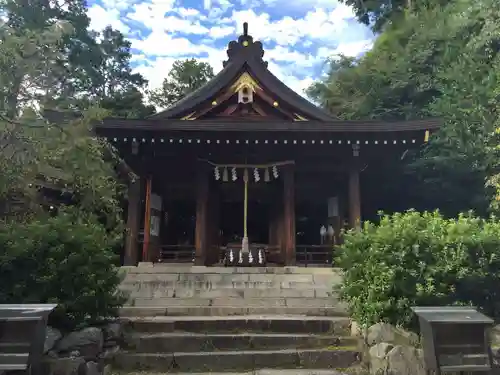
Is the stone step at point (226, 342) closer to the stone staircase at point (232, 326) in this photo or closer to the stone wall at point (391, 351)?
the stone staircase at point (232, 326)

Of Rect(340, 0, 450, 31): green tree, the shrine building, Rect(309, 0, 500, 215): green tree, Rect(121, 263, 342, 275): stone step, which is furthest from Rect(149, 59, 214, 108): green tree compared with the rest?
Rect(121, 263, 342, 275): stone step

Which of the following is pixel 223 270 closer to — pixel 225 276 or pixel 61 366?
pixel 225 276

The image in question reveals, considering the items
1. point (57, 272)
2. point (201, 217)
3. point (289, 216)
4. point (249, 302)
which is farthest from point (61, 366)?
point (289, 216)

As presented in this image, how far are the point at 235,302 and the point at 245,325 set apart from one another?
1608 millimetres

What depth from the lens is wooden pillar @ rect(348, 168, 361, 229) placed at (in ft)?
40.4

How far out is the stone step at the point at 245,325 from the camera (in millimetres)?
6809

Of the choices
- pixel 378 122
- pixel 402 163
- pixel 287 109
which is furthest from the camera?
pixel 402 163

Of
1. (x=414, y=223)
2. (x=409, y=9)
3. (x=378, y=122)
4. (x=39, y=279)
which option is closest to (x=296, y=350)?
(x=414, y=223)

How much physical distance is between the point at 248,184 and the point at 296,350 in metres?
8.05

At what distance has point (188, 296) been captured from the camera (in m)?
8.88

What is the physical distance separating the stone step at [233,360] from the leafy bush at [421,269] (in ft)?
2.38

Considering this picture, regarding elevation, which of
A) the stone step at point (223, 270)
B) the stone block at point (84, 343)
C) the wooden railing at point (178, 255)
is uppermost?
the wooden railing at point (178, 255)

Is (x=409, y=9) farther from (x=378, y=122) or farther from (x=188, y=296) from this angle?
(x=188, y=296)

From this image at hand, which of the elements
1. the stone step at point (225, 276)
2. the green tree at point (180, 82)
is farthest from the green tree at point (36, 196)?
the green tree at point (180, 82)
